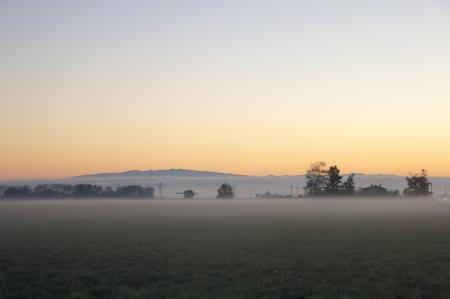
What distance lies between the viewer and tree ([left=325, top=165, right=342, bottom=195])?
463 feet

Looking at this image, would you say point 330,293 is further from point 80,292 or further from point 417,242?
point 417,242

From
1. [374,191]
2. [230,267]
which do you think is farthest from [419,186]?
[230,267]

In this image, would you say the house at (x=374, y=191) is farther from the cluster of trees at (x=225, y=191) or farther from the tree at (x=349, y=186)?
the cluster of trees at (x=225, y=191)

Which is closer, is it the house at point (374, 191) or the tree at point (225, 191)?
the house at point (374, 191)

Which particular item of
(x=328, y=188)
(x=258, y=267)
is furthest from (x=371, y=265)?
(x=328, y=188)

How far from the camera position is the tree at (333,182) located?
463 ft

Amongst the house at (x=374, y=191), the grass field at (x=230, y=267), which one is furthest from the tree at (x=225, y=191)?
the grass field at (x=230, y=267)

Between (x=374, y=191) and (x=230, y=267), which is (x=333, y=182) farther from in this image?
(x=230, y=267)

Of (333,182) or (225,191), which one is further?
(225,191)

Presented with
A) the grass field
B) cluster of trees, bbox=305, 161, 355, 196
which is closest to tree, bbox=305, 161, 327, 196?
cluster of trees, bbox=305, 161, 355, 196

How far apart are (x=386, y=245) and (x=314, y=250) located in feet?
15.6

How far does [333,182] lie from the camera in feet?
467

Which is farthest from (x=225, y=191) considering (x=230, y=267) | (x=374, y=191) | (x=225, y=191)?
(x=230, y=267)

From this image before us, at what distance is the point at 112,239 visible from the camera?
33.6 m
